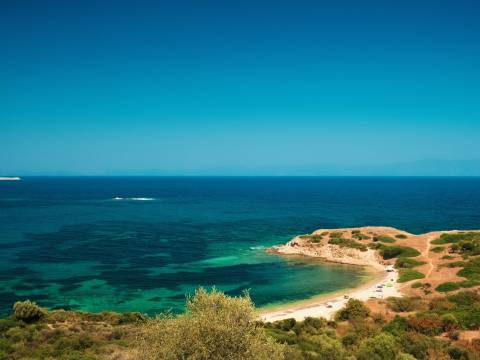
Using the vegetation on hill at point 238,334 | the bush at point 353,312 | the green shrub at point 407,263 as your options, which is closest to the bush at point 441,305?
the vegetation on hill at point 238,334

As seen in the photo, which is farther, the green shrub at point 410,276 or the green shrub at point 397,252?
the green shrub at point 397,252

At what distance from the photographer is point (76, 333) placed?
109 ft

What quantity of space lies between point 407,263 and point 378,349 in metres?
44.3

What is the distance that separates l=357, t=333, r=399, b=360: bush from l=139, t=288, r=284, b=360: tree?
898 centimetres

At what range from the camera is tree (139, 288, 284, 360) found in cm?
1755

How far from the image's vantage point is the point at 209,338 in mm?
17547

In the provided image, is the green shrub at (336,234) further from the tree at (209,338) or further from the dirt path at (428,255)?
the tree at (209,338)

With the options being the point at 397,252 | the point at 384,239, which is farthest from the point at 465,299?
the point at 384,239

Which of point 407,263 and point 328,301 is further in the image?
point 407,263

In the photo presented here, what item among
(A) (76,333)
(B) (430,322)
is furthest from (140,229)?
(B) (430,322)

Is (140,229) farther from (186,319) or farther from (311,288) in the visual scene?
(186,319)

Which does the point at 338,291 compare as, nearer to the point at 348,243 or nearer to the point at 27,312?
the point at 348,243

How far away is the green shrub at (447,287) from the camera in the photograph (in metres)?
48.5

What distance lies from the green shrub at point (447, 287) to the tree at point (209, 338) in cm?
3756
